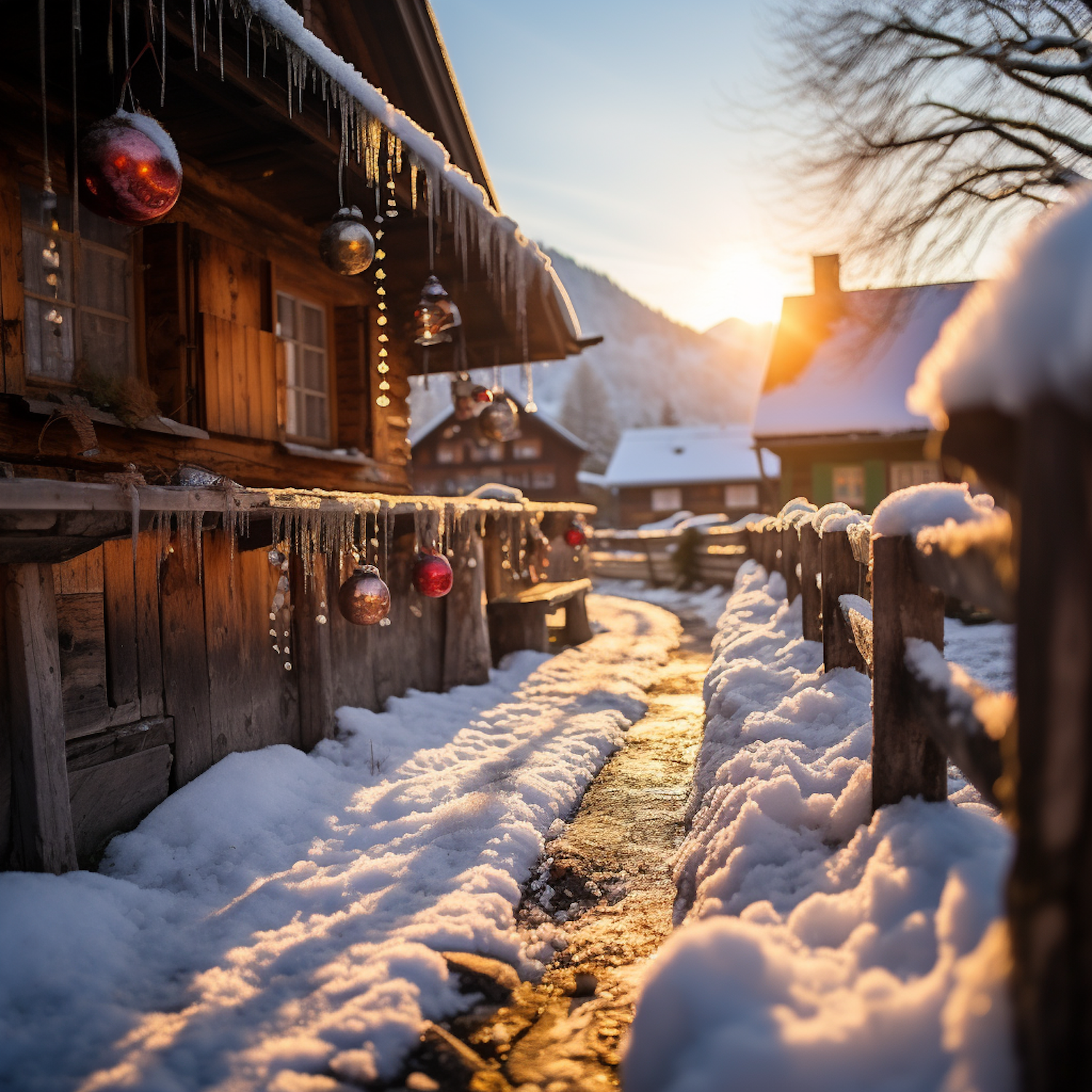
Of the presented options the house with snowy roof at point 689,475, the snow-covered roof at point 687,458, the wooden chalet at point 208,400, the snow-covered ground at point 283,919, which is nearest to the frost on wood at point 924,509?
the snow-covered ground at point 283,919

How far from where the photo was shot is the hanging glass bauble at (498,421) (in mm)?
7125

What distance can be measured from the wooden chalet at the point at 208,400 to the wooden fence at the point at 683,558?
902 centimetres

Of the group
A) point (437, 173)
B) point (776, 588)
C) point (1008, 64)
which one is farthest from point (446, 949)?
point (1008, 64)

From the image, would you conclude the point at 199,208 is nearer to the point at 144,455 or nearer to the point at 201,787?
the point at 144,455

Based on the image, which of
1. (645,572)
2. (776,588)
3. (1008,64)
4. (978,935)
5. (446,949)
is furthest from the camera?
(645,572)

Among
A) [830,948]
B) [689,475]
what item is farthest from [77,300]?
[689,475]

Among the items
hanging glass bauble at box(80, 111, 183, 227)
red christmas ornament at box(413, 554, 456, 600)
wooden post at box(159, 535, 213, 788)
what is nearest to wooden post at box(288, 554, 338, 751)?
red christmas ornament at box(413, 554, 456, 600)

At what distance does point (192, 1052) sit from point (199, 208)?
189 inches

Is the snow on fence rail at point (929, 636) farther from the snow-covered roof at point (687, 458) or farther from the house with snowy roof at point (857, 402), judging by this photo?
the snow-covered roof at point (687, 458)

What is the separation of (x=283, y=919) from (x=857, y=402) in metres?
16.5

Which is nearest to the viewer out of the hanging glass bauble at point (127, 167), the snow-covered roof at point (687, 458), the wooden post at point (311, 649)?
the hanging glass bauble at point (127, 167)

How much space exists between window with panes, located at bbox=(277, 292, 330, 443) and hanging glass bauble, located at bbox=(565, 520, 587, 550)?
17.9 feet

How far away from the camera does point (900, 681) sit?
228 centimetres

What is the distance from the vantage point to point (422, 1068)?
2.13m
